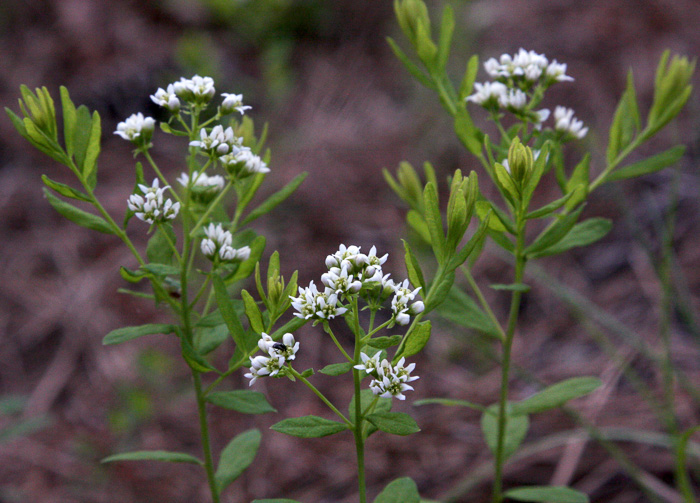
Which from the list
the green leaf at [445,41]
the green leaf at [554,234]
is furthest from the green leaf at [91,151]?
the green leaf at [554,234]

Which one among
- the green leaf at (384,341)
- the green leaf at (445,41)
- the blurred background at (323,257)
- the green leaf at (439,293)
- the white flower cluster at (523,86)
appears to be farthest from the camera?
the blurred background at (323,257)

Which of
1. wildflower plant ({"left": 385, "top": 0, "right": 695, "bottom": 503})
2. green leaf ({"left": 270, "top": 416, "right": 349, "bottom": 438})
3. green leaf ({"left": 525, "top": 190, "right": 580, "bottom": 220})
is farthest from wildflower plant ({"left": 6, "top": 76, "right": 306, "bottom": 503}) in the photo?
green leaf ({"left": 525, "top": 190, "right": 580, "bottom": 220})

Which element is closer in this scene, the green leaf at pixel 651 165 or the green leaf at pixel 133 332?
the green leaf at pixel 133 332

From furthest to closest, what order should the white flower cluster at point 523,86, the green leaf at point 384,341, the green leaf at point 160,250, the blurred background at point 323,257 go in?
the blurred background at point 323,257
the white flower cluster at point 523,86
the green leaf at point 160,250
the green leaf at point 384,341

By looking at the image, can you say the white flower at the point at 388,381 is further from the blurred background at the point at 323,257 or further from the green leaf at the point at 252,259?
the blurred background at the point at 323,257

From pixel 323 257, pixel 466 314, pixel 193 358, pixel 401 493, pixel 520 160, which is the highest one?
pixel 323 257

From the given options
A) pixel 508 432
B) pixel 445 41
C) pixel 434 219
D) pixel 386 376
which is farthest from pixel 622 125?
pixel 386 376

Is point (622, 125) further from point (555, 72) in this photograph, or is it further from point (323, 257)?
point (323, 257)
